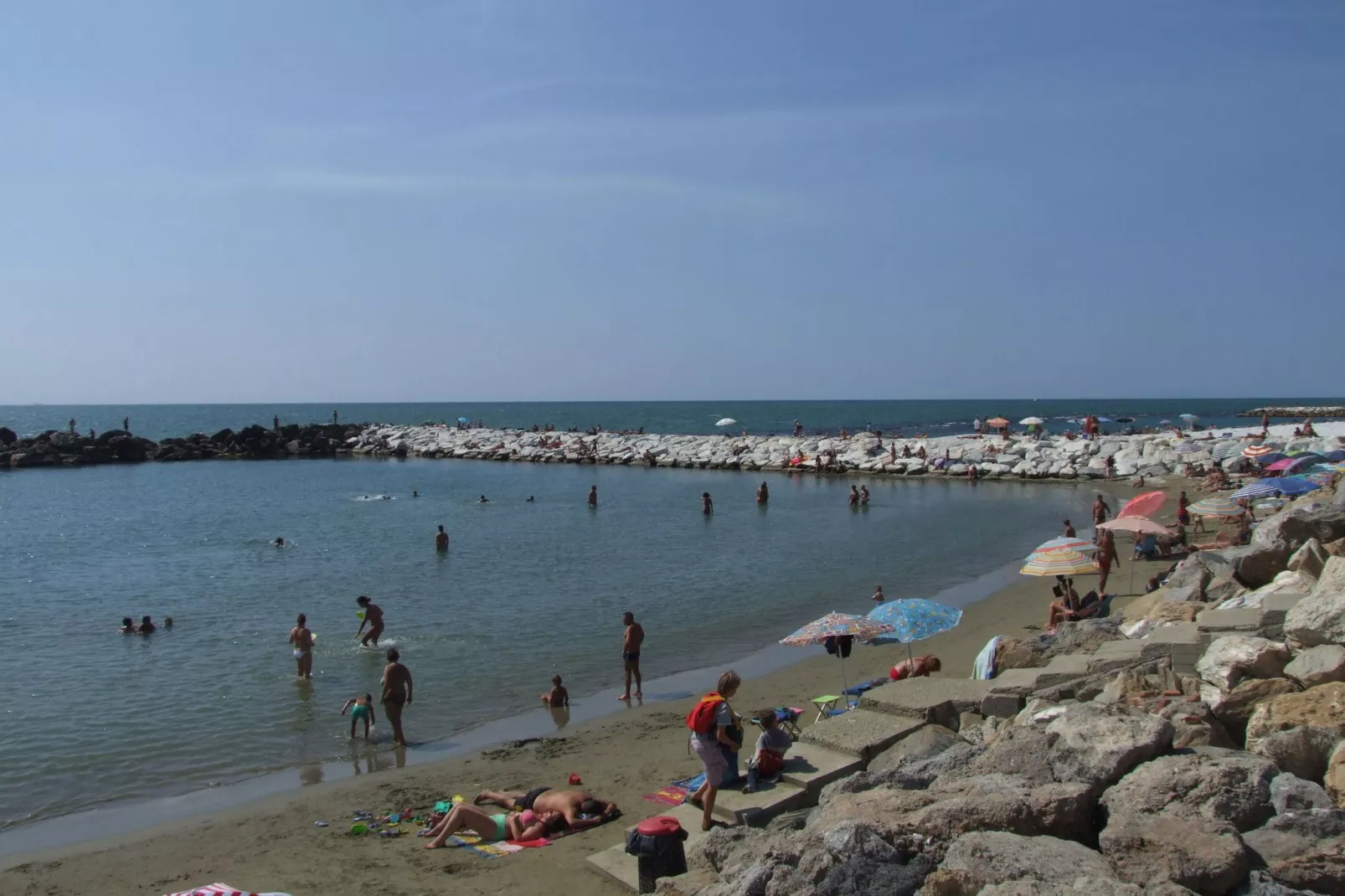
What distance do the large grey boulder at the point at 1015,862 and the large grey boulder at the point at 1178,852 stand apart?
135 millimetres

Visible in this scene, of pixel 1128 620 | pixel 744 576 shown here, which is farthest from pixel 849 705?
pixel 744 576

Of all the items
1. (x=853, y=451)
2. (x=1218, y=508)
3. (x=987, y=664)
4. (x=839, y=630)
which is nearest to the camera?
(x=987, y=664)

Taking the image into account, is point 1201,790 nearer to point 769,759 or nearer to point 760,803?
point 760,803

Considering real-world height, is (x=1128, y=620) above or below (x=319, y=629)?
above

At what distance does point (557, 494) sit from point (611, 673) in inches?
1145

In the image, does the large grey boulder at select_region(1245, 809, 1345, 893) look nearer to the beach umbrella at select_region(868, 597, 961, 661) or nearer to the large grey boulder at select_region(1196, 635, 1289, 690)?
the large grey boulder at select_region(1196, 635, 1289, 690)

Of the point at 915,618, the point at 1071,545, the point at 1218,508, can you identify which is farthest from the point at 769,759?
the point at 1218,508

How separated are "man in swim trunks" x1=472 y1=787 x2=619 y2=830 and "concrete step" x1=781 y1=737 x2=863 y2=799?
78.3 inches

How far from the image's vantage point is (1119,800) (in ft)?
A: 16.8

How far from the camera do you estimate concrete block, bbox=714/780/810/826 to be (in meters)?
6.96

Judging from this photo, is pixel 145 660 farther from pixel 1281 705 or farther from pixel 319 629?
pixel 1281 705

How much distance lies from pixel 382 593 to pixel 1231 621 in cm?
1795

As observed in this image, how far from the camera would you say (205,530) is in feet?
107

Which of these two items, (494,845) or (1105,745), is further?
(494,845)
